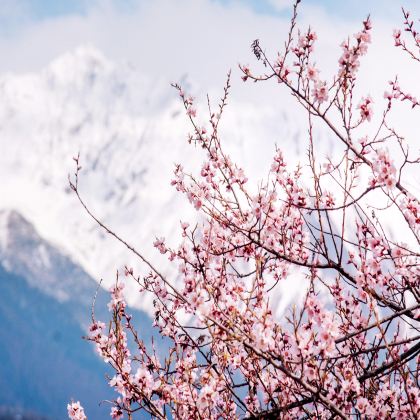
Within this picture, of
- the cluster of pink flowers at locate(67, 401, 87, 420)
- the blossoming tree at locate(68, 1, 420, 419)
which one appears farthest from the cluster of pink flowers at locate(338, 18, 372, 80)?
the cluster of pink flowers at locate(67, 401, 87, 420)

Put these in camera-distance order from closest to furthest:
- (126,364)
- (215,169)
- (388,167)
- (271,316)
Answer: (271,316), (388,167), (126,364), (215,169)

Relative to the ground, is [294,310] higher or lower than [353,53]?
lower

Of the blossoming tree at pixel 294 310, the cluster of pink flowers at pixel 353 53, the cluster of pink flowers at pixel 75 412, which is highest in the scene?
the cluster of pink flowers at pixel 353 53

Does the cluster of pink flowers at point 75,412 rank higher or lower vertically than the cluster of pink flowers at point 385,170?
lower

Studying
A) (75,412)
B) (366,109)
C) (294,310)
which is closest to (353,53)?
(366,109)

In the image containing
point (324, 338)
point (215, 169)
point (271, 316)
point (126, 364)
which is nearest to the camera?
point (324, 338)

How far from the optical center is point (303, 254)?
20.5 ft

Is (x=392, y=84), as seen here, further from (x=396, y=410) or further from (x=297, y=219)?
(x=396, y=410)

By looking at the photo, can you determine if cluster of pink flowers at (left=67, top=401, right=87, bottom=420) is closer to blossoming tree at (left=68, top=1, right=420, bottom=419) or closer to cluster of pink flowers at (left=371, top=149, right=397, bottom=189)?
blossoming tree at (left=68, top=1, right=420, bottom=419)

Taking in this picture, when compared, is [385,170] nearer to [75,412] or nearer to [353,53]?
[353,53]

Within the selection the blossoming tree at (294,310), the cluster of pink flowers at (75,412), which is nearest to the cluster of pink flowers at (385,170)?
the blossoming tree at (294,310)

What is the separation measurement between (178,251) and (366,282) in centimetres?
272

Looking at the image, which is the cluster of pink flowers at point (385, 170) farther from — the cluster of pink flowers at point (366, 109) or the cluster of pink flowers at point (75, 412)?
the cluster of pink flowers at point (75, 412)

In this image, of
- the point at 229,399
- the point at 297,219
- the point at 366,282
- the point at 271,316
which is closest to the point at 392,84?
the point at 297,219
